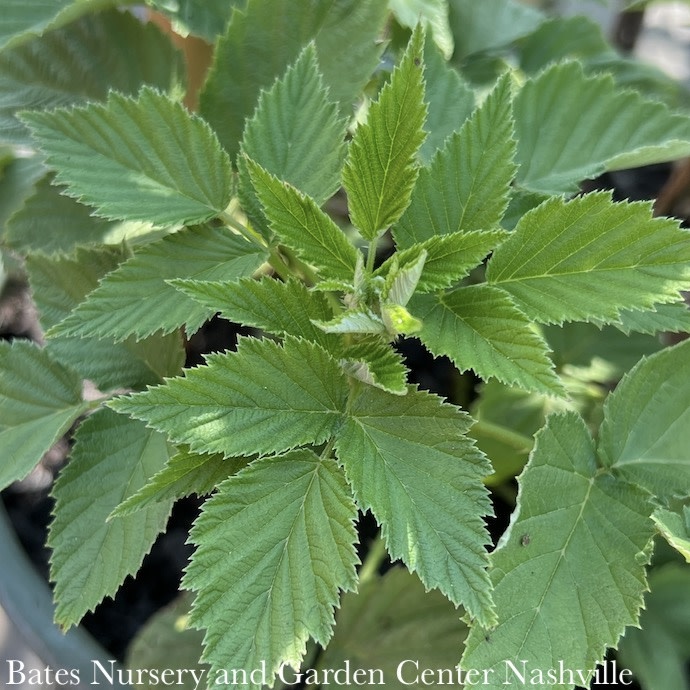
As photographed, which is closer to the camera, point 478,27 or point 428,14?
point 428,14

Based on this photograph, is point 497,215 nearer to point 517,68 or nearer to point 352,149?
point 352,149


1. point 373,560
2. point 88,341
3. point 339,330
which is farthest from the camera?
point 373,560

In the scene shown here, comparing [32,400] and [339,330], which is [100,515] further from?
[339,330]

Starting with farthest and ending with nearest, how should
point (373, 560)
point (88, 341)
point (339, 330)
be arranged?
point (373, 560)
point (88, 341)
point (339, 330)

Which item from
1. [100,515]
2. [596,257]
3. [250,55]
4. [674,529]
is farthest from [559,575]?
[250,55]

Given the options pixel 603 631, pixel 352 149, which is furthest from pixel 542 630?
pixel 352 149

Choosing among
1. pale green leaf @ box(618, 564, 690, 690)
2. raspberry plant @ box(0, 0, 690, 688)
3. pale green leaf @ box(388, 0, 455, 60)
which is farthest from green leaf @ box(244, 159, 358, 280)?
pale green leaf @ box(618, 564, 690, 690)
